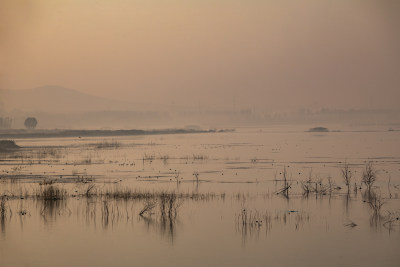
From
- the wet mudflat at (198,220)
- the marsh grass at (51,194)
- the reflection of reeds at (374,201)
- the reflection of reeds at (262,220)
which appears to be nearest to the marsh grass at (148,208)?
the wet mudflat at (198,220)

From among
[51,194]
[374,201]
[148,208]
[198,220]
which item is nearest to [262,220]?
[198,220]

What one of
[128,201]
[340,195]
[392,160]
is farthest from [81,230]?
[392,160]

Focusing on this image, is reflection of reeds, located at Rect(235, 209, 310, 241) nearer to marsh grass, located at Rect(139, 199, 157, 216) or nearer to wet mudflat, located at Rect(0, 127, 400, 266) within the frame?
wet mudflat, located at Rect(0, 127, 400, 266)

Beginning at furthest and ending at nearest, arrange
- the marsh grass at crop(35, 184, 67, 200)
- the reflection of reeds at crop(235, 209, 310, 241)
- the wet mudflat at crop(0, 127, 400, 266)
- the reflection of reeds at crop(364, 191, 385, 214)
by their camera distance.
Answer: the marsh grass at crop(35, 184, 67, 200), the reflection of reeds at crop(364, 191, 385, 214), the reflection of reeds at crop(235, 209, 310, 241), the wet mudflat at crop(0, 127, 400, 266)

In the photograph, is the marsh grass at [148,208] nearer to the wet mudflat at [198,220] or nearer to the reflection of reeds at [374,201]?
the wet mudflat at [198,220]

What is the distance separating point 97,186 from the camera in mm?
28922

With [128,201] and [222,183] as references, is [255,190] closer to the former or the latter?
[222,183]

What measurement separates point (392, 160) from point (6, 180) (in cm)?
2493

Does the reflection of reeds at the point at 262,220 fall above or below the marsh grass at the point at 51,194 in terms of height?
below

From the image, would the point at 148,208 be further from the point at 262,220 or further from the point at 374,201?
the point at 374,201

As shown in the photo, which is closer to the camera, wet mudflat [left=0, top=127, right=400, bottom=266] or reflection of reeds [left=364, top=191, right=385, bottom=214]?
wet mudflat [left=0, top=127, right=400, bottom=266]

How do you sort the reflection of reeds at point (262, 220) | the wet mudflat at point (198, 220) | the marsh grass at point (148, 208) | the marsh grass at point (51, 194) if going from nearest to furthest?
the wet mudflat at point (198, 220)
the reflection of reeds at point (262, 220)
the marsh grass at point (148, 208)
the marsh grass at point (51, 194)

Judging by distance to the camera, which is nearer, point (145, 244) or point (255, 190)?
point (145, 244)

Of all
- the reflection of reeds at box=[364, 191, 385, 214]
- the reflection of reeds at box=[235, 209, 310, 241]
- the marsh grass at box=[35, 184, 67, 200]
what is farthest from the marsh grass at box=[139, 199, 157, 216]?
the reflection of reeds at box=[364, 191, 385, 214]
